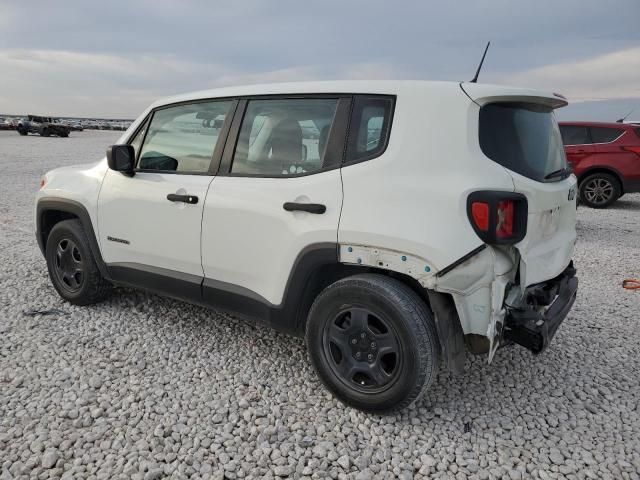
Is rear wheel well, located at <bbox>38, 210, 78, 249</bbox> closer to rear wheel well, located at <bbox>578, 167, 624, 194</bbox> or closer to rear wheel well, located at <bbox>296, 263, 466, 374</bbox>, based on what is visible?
rear wheel well, located at <bbox>296, 263, 466, 374</bbox>

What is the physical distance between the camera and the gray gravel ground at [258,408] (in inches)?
92.1

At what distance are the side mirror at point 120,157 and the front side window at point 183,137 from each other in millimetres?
109

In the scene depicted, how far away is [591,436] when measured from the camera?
2600 mm

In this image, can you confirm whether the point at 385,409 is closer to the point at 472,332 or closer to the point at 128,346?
the point at 472,332

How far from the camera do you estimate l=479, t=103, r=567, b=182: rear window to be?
97.2 inches

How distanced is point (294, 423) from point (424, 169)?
59.3 inches

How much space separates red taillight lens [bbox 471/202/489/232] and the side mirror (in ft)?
8.00

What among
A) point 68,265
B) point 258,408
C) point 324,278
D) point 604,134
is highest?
point 604,134

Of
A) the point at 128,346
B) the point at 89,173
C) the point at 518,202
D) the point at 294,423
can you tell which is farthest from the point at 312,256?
the point at 89,173

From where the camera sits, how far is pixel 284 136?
117 inches

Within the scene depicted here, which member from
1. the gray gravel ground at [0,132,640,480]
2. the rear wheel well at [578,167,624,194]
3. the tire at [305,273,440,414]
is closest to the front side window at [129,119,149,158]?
the gray gravel ground at [0,132,640,480]

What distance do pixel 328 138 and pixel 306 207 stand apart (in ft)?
1.37

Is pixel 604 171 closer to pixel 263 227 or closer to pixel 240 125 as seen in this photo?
pixel 240 125

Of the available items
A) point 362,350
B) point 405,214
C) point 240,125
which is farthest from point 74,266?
point 405,214
